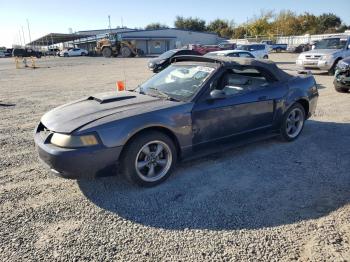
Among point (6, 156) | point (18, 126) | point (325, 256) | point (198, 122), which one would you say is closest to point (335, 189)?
point (325, 256)

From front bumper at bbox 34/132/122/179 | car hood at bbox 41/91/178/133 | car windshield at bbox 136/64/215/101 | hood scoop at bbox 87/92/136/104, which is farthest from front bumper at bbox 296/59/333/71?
front bumper at bbox 34/132/122/179

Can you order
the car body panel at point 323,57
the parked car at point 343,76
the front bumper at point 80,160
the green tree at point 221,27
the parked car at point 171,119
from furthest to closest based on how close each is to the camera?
1. the green tree at point 221,27
2. the car body panel at point 323,57
3. the parked car at point 343,76
4. the parked car at point 171,119
5. the front bumper at point 80,160

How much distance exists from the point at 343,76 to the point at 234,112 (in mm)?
6699

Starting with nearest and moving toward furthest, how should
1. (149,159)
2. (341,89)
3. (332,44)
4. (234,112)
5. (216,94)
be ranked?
(149,159)
(216,94)
(234,112)
(341,89)
(332,44)

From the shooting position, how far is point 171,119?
3.77m

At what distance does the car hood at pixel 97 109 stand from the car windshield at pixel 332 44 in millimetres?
13467

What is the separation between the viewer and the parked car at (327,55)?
13.7 metres

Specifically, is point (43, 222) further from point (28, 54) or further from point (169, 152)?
point (28, 54)

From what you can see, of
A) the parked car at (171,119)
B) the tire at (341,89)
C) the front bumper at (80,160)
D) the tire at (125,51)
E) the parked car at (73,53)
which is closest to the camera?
the front bumper at (80,160)

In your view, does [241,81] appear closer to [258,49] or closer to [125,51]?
[258,49]

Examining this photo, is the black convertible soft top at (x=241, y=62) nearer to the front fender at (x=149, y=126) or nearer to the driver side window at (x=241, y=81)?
the driver side window at (x=241, y=81)

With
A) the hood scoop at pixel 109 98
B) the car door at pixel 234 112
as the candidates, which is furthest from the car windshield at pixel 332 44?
the hood scoop at pixel 109 98

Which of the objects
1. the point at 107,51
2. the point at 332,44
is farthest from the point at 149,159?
the point at 107,51

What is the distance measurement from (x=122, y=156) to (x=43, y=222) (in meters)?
1.07
